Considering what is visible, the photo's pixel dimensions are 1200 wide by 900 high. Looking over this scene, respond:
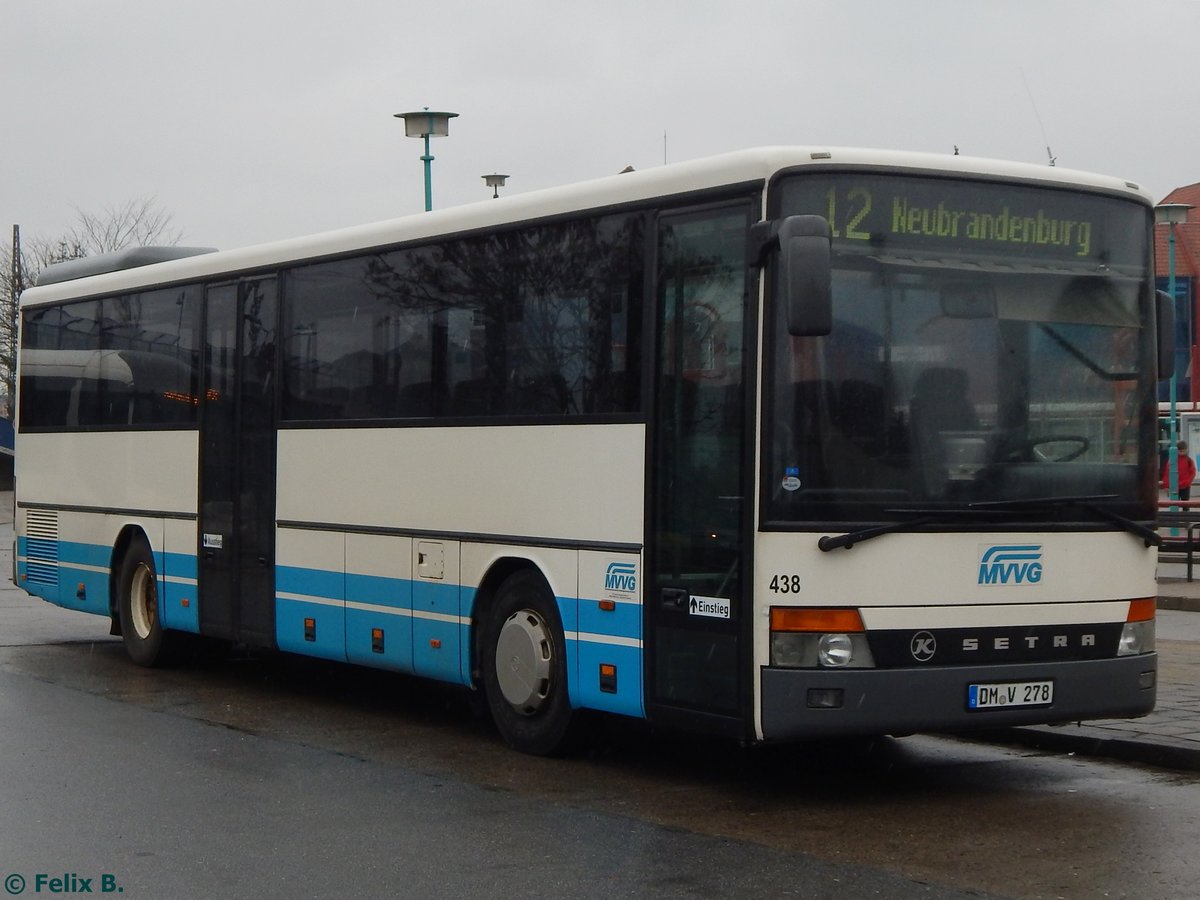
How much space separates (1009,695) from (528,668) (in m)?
2.81

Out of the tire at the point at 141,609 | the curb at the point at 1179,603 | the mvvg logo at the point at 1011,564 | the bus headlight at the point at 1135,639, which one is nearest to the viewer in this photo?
the mvvg logo at the point at 1011,564

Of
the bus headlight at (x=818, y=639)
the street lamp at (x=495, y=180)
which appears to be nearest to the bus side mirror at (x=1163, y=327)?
the bus headlight at (x=818, y=639)

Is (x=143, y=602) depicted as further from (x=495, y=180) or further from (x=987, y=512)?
(x=495, y=180)

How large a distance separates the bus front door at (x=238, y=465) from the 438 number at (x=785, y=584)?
5.48 m

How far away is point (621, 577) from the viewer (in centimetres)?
955

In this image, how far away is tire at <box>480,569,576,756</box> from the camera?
1015 centimetres

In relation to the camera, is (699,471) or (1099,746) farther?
(1099,746)

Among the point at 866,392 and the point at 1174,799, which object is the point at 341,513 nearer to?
the point at 866,392

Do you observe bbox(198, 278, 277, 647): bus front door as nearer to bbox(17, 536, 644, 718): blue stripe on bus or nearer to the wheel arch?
bbox(17, 536, 644, 718): blue stripe on bus

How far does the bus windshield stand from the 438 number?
256mm

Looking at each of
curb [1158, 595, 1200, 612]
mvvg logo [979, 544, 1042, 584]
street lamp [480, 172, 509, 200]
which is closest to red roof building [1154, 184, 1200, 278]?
street lamp [480, 172, 509, 200]

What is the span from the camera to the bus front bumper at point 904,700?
8453 millimetres

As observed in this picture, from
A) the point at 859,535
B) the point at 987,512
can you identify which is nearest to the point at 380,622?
the point at 859,535

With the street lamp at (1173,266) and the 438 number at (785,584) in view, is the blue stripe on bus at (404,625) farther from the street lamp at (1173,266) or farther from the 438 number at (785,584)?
the street lamp at (1173,266)
